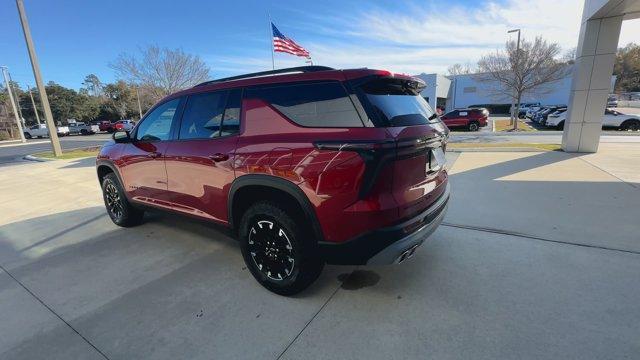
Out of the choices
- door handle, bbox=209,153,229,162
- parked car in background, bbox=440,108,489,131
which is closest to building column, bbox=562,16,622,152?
door handle, bbox=209,153,229,162

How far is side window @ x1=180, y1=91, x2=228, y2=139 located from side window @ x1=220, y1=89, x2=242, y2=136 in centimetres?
8

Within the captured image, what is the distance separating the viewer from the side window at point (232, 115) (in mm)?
2891

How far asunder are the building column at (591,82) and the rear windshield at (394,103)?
347 inches

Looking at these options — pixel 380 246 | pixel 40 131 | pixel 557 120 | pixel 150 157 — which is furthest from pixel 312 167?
pixel 40 131

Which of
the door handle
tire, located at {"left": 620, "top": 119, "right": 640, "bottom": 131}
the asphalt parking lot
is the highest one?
the door handle

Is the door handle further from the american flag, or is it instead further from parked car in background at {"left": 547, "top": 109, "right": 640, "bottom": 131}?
parked car in background at {"left": 547, "top": 109, "right": 640, "bottom": 131}

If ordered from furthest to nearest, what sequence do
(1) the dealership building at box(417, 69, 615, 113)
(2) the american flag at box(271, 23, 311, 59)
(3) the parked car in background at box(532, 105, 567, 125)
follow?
1. (1) the dealership building at box(417, 69, 615, 113)
2. (3) the parked car in background at box(532, 105, 567, 125)
3. (2) the american flag at box(271, 23, 311, 59)

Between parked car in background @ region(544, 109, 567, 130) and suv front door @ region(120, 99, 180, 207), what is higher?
suv front door @ region(120, 99, 180, 207)

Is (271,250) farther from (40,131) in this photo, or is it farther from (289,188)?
(40,131)

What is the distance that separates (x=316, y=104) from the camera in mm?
2441

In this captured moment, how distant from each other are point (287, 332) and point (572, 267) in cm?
271

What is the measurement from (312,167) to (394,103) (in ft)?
2.80

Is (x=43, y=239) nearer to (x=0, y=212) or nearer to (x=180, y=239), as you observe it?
(x=180, y=239)

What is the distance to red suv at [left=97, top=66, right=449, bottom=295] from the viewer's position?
2.23 metres
